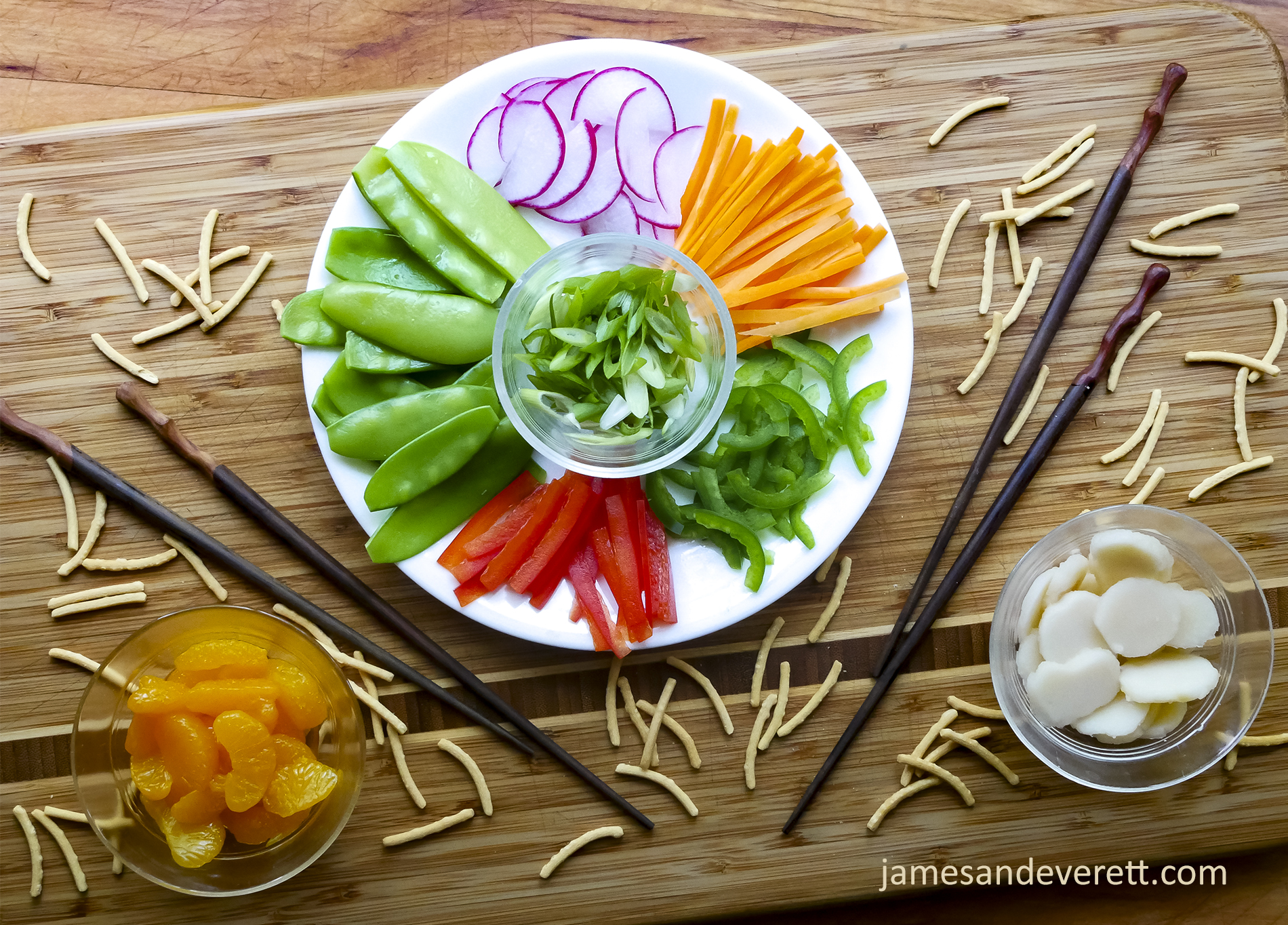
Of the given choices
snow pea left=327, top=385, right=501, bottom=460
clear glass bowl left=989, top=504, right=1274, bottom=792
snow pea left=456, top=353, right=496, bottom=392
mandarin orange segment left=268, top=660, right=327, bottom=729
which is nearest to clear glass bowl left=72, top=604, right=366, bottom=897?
mandarin orange segment left=268, top=660, right=327, bottom=729

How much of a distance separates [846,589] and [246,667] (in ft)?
4.07

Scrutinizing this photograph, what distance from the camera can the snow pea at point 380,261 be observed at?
1.70 m

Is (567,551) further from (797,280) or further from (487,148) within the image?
(487,148)

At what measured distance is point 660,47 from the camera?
1.72m

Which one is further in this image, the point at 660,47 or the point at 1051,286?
the point at 1051,286

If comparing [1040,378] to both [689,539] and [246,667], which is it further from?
[246,667]

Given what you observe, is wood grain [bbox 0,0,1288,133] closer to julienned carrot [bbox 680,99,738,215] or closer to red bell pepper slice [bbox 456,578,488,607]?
julienned carrot [bbox 680,99,738,215]

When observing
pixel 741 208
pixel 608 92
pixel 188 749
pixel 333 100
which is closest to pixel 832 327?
pixel 741 208

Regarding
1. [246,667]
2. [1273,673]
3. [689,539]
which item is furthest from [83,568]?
[1273,673]

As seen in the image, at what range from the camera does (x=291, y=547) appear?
182 centimetres

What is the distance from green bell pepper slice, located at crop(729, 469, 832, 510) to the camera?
170 centimetres

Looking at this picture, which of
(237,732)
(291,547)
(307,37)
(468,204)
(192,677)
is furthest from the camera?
(307,37)

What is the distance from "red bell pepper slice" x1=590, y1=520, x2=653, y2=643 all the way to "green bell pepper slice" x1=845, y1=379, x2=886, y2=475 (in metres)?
0.51

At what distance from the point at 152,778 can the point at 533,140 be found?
4.65 feet
